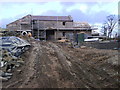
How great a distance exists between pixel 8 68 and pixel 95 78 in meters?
3.47

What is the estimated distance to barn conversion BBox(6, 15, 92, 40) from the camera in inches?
1162

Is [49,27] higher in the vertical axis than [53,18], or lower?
lower

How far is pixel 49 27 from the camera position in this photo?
98.3 feet

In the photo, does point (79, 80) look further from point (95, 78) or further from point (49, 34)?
point (49, 34)

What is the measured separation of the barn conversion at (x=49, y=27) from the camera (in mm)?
29516

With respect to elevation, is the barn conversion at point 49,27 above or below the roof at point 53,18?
below

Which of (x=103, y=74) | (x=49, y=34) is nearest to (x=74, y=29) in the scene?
(x=49, y=34)

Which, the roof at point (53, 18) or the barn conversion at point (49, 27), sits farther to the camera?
the roof at point (53, 18)

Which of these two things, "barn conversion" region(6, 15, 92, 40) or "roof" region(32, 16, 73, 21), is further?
"roof" region(32, 16, 73, 21)

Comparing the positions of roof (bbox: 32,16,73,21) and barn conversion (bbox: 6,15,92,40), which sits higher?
roof (bbox: 32,16,73,21)

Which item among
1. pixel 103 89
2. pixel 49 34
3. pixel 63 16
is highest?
pixel 63 16

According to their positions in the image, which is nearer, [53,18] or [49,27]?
[49,27]

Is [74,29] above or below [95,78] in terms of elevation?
above

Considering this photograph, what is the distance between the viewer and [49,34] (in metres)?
30.3
